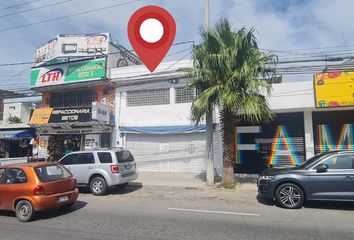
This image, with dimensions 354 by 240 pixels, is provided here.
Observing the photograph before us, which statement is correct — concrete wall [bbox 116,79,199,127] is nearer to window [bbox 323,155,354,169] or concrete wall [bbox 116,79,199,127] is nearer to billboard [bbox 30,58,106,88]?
billboard [bbox 30,58,106,88]

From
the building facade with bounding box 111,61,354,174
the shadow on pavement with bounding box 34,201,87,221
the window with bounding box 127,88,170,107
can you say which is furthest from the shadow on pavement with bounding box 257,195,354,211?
the window with bounding box 127,88,170,107

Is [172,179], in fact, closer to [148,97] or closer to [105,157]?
[105,157]

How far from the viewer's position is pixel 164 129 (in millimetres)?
20250

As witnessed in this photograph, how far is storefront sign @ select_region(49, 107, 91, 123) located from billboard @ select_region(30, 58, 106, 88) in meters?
2.08

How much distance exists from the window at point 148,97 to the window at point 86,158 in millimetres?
7868

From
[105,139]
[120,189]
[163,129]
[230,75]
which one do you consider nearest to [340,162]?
[230,75]

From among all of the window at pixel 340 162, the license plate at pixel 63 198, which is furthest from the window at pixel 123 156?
the window at pixel 340 162

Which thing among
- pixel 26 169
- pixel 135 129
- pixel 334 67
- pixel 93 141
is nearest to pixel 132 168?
pixel 26 169

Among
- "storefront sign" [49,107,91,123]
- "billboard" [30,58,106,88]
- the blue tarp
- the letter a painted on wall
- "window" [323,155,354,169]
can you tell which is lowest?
"window" [323,155,354,169]

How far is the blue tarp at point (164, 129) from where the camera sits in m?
19.4

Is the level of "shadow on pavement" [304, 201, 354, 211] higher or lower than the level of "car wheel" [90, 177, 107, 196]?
lower

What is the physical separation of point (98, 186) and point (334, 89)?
11.3 m

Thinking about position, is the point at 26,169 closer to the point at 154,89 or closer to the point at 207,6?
the point at 207,6

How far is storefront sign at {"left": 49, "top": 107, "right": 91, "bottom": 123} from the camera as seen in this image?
2102 centimetres
